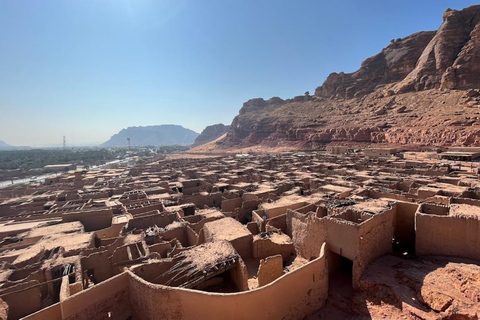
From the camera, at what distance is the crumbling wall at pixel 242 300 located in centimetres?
765

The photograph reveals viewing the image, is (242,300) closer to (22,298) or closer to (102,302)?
A: (102,302)

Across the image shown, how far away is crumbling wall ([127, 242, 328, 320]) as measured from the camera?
7648 mm

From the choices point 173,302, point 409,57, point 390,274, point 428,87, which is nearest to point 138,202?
point 173,302

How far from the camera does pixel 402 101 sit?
7269 cm

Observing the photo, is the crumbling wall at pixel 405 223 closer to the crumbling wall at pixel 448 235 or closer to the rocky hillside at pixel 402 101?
the crumbling wall at pixel 448 235

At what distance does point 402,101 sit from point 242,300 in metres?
80.9

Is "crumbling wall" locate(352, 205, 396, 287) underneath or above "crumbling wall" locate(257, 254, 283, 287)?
above

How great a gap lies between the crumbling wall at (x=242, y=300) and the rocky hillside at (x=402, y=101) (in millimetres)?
51603

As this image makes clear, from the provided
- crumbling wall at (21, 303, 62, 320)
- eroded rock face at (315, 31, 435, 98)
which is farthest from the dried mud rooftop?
eroded rock face at (315, 31, 435, 98)

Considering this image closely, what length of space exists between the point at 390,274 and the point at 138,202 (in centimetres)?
1845

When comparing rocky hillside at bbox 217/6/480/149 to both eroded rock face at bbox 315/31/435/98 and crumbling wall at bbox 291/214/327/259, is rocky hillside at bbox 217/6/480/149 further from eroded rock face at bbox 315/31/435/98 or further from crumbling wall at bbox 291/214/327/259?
crumbling wall at bbox 291/214/327/259

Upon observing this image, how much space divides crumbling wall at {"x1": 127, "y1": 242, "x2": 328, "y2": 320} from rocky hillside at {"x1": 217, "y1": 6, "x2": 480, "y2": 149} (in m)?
51.6

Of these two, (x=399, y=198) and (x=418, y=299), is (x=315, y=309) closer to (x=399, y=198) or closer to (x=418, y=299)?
(x=418, y=299)

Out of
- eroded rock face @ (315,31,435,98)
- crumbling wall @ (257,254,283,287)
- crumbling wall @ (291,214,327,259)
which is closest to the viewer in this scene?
crumbling wall @ (257,254,283,287)
